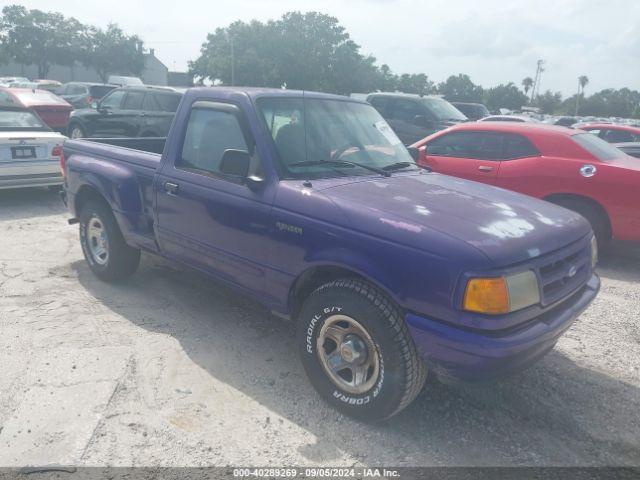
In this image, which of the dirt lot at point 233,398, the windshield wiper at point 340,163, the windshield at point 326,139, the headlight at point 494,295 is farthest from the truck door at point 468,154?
the headlight at point 494,295

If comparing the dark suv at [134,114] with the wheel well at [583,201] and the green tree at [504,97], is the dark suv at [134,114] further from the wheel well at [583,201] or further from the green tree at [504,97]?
the green tree at [504,97]

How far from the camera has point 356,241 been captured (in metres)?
3.00

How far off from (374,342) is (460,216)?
86 cm

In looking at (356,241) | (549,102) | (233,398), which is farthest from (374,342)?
(549,102)

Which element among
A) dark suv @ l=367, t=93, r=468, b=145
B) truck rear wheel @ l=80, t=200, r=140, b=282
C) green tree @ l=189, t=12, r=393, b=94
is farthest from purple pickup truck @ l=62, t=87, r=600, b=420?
green tree @ l=189, t=12, r=393, b=94

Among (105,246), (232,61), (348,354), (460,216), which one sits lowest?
(105,246)

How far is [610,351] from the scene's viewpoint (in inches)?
166

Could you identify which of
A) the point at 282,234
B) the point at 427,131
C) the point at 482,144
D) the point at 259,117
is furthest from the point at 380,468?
the point at 427,131

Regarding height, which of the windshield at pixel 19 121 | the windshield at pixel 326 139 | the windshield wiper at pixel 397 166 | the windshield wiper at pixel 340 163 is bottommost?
the windshield at pixel 19 121

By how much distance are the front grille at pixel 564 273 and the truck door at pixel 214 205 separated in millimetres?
1706

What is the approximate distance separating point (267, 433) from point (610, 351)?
2.84m

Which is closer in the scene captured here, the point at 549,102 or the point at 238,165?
the point at 238,165

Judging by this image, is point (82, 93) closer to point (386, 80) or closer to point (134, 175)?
point (134, 175)

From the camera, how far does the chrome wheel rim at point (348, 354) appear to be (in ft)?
10.1
